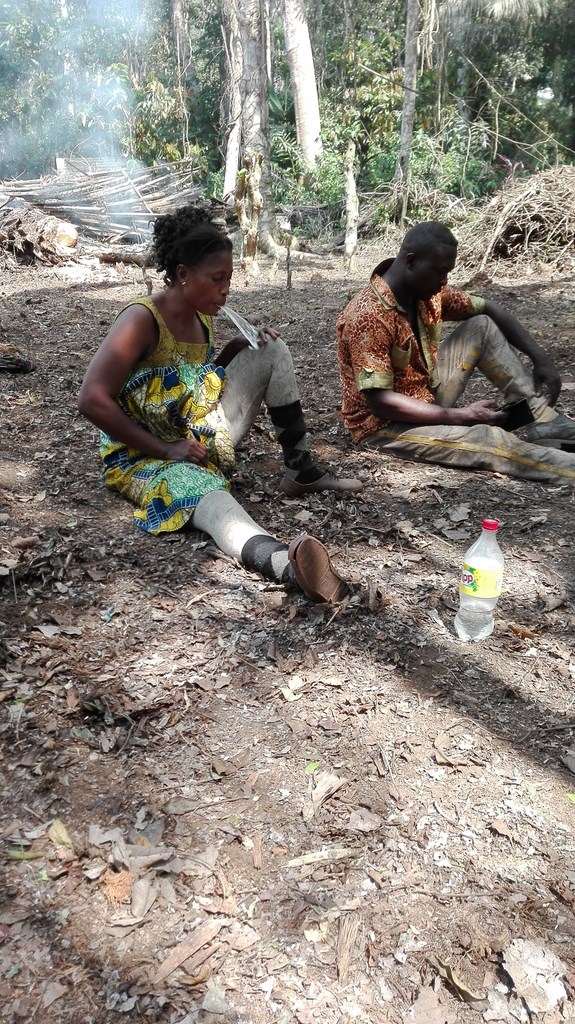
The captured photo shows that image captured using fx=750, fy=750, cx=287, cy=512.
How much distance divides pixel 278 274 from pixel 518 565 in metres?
7.53

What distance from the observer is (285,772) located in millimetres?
1977

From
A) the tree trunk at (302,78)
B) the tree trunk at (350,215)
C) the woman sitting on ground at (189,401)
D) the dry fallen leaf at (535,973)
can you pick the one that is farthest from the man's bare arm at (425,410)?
the tree trunk at (302,78)

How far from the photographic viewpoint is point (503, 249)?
877 cm

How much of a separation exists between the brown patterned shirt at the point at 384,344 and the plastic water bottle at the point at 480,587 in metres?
1.30

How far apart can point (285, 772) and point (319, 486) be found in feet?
5.67

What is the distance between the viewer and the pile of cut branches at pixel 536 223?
856 cm

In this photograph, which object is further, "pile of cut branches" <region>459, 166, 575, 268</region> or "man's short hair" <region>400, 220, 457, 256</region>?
"pile of cut branches" <region>459, 166, 575, 268</region>

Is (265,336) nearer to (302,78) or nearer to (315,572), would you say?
(315,572)

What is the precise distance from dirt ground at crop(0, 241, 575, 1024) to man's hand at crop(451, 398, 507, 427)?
1.28ft

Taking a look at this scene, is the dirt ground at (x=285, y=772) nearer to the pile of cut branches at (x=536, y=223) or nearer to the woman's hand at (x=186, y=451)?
the woman's hand at (x=186, y=451)

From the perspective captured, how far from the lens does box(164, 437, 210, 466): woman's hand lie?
2947mm

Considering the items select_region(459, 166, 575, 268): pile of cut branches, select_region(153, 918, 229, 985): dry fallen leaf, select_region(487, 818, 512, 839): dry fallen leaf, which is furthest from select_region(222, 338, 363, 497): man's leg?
select_region(459, 166, 575, 268): pile of cut branches

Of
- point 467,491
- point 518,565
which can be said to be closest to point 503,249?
point 467,491

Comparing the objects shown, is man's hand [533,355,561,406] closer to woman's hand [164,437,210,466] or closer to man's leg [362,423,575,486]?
man's leg [362,423,575,486]
